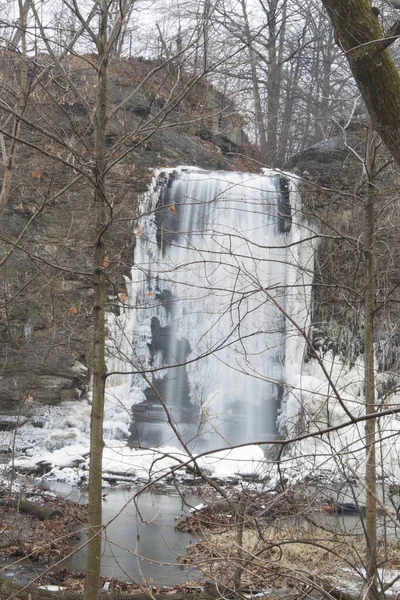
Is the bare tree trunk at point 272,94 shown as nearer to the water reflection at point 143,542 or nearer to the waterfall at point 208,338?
the waterfall at point 208,338

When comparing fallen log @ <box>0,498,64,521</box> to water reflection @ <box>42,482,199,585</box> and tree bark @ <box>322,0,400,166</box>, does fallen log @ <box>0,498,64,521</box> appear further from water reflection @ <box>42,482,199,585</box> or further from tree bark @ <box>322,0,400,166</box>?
tree bark @ <box>322,0,400,166</box>

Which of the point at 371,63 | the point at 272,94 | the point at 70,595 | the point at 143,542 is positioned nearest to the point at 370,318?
the point at 371,63

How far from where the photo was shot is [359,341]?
49.9 feet

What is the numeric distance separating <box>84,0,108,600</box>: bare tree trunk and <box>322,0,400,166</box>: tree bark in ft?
6.57

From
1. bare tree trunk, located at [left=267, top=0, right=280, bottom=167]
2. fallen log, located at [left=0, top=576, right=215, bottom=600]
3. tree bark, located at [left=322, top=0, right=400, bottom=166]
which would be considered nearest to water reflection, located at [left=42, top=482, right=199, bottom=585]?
fallen log, located at [left=0, top=576, right=215, bottom=600]

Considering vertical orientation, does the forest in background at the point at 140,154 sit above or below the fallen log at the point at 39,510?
above

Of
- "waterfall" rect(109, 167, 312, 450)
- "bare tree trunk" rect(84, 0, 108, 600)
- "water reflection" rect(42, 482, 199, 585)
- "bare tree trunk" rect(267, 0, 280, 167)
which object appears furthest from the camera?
"bare tree trunk" rect(267, 0, 280, 167)

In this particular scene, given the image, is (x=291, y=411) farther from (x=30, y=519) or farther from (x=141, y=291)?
(x=30, y=519)

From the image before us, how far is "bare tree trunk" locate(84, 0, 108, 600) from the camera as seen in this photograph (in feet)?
12.8

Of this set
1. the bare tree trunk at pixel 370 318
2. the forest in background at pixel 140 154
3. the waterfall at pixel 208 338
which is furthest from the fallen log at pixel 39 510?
the waterfall at pixel 208 338

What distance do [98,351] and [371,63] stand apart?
2427 mm

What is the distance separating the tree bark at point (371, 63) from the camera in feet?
7.40

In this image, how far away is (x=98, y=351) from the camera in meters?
4.17

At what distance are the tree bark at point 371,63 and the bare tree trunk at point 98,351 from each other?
2003 millimetres
